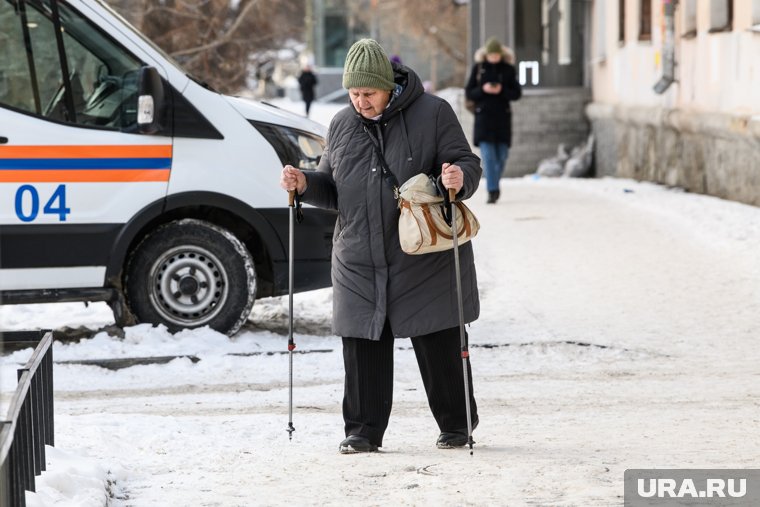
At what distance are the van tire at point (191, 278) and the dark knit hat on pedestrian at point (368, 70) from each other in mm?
3335

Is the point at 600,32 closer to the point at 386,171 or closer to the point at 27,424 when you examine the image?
the point at 386,171

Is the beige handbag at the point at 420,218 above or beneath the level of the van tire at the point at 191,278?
above

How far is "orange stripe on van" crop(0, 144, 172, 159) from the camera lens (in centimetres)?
859

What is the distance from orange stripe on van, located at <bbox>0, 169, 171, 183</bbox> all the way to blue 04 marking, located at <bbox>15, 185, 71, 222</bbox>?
51mm

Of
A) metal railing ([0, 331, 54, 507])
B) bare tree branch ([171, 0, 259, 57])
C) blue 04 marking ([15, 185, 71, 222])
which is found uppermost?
bare tree branch ([171, 0, 259, 57])

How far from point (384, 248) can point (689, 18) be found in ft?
43.2

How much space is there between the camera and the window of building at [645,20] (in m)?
21.7

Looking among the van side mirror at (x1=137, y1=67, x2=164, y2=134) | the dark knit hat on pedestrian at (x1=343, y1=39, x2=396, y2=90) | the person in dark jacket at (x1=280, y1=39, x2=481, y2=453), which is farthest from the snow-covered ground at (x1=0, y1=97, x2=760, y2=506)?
the dark knit hat on pedestrian at (x1=343, y1=39, x2=396, y2=90)

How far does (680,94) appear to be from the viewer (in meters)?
18.8

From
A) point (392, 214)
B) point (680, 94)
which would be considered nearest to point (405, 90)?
point (392, 214)

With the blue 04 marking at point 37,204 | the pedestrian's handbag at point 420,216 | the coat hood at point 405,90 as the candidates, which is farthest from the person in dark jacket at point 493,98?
the pedestrian's handbag at point 420,216

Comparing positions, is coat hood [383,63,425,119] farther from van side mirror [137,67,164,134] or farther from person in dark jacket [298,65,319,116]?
person in dark jacket [298,65,319,116]

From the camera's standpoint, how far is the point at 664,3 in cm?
1880

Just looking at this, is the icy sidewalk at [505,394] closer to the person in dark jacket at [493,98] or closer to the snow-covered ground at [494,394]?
the snow-covered ground at [494,394]
